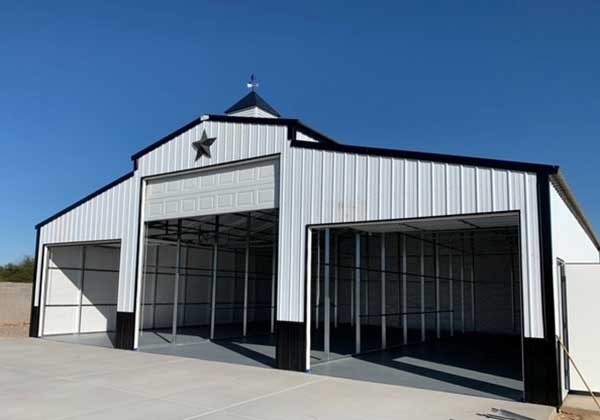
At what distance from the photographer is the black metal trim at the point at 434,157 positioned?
813 cm

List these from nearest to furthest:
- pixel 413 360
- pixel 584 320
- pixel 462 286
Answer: pixel 584 320, pixel 413 360, pixel 462 286

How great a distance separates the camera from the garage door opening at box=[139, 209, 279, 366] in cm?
1478

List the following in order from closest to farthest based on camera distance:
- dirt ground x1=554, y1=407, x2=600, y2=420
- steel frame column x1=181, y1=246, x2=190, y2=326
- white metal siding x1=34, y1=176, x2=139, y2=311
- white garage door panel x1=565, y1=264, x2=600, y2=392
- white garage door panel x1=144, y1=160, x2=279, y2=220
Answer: dirt ground x1=554, y1=407, x2=600, y2=420 < white garage door panel x1=565, y1=264, x2=600, y2=392 < white garage door panel x1=144, y1=160, x2=279, y2=220 < white metal siding x1=34, y1=176, x2=139, y2=311 < steel frame column x1=181, y1=246, x2=190, y2=326

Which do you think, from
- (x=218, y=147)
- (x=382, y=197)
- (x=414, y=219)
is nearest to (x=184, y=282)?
(x=218, y=147)

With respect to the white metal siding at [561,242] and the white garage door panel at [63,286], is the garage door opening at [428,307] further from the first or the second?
the white garage door panel at [63,286]

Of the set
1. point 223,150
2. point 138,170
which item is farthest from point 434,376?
point 138,170

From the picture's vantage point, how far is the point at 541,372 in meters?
7.82

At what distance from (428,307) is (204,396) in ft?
47.4

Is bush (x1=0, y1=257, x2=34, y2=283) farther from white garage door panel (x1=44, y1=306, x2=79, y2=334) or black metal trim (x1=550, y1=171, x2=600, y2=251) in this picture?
black metal trim (x1=550, y1=171, x2=600, y2=251)

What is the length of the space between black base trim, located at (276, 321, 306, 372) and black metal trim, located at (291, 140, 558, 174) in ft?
12.1

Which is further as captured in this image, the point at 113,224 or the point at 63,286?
the point at 63,286

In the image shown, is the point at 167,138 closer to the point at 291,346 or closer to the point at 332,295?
the point at 291,346

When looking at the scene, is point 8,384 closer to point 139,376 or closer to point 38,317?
point 139,376

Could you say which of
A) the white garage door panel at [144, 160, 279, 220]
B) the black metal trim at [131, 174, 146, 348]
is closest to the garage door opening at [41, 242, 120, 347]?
the black metal trim at [131, 174, 146, 348]
